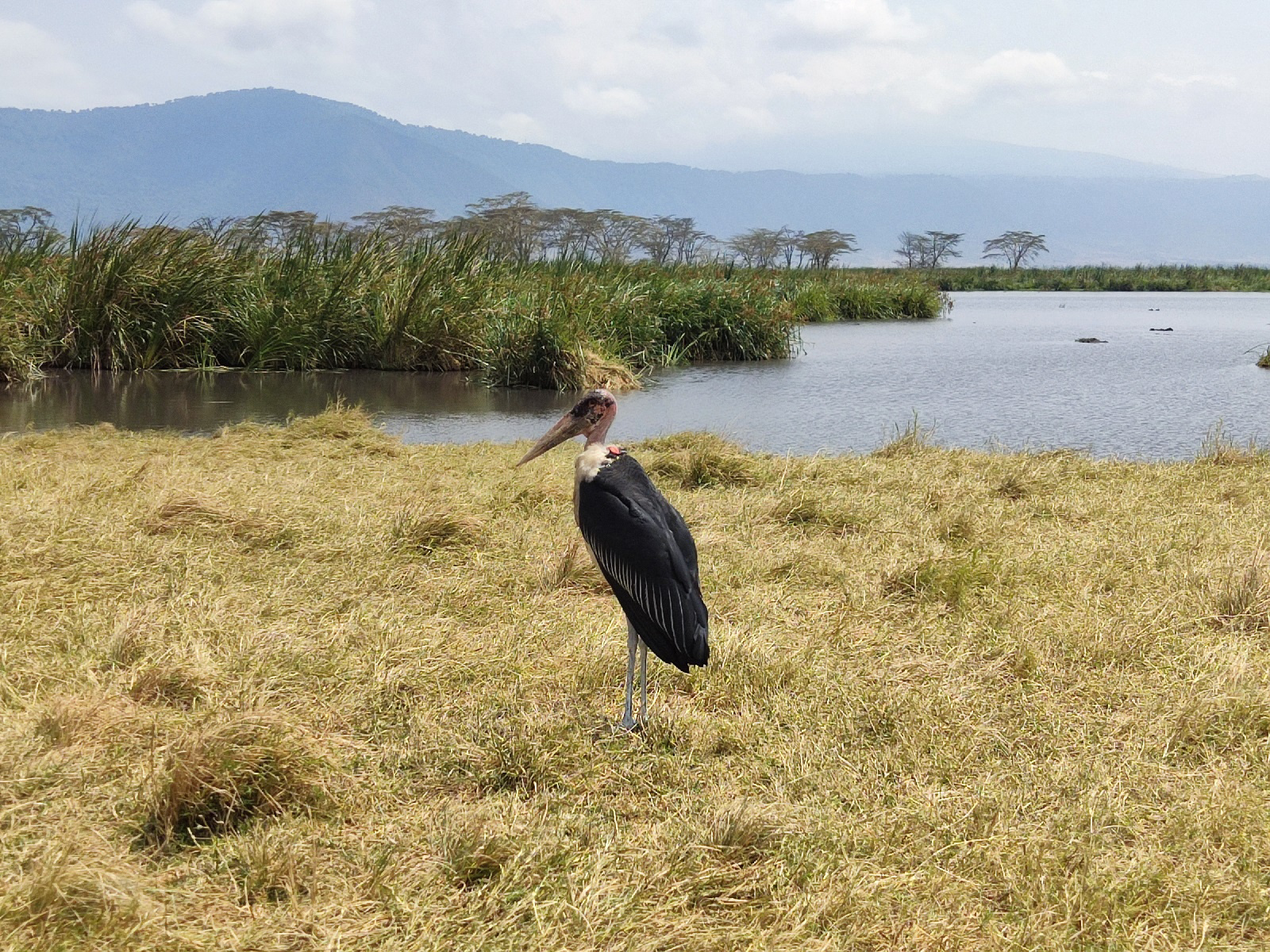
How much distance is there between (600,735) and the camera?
3.60m

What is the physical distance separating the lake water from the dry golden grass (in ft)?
15.4

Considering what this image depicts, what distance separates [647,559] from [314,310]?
12614 mm

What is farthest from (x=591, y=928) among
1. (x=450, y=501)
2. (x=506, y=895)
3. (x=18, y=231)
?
(x=18, y=231)

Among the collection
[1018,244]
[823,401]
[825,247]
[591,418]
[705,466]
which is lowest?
[705,466]

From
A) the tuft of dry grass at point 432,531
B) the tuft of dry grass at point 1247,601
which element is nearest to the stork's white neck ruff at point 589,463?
the tuft of dry grass at point 432,531

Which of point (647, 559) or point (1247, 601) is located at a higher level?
point (647, 559)

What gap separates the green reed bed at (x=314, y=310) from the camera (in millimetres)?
13836

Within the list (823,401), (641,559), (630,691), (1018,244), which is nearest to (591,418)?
(641,559)

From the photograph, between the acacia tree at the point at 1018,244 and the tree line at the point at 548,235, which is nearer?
the tree line at the point at 548,235

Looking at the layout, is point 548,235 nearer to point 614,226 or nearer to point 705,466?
point 614,226

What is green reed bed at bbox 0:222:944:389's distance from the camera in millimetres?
13836

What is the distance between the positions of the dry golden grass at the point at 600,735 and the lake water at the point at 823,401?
4.69 metres

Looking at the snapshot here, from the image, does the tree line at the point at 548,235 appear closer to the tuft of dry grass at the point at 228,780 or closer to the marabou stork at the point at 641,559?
the marabou stork at the point at 641,559

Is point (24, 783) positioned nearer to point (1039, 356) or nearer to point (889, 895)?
point (889, 895)
